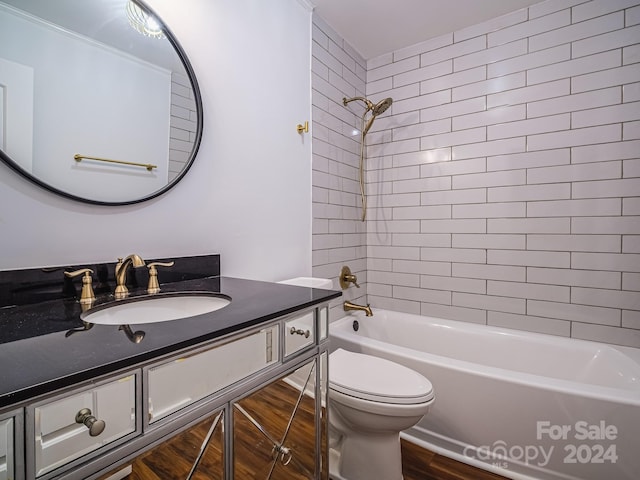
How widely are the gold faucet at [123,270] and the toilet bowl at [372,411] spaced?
2.80ft

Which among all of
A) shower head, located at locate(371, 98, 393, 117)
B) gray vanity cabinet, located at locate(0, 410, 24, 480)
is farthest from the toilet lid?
shower head, located at locate(371, 98, 393, 117)

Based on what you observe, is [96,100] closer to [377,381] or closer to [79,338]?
[79,338]

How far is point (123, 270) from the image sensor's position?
3.09 ft

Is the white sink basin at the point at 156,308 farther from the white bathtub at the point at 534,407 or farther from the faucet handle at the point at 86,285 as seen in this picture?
the white bathtub at the point at 534,407

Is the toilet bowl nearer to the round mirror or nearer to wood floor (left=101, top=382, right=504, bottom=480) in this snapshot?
wood floor (left=101, top=382, right=504, bottom=480)

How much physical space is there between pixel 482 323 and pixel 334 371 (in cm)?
120

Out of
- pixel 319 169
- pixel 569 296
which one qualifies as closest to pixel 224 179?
pixel 319 169

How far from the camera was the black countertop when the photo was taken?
Answer: 0.42 meters

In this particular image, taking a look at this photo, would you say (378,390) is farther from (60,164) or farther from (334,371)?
(60,164)

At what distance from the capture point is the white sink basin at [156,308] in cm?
86

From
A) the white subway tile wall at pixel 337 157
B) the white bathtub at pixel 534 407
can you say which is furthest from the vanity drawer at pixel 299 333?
the white subway tile wall at pixel 337 157

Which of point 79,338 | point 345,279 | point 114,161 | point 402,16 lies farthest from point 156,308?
point 402,16

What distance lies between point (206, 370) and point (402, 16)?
2222 mm

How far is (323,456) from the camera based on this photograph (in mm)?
971
